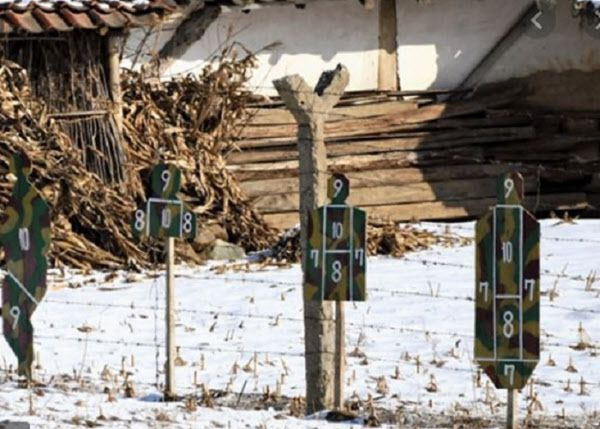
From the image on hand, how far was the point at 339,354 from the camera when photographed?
11.0m

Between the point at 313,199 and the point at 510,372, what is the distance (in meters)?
1.60

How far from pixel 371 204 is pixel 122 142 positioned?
301 centimetres

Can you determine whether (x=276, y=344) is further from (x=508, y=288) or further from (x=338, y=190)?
(x=508, y=288)

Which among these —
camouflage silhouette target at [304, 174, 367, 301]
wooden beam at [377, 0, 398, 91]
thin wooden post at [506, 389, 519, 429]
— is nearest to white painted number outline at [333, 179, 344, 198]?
camouflage silhouette target at [304, 174, 367, 301]

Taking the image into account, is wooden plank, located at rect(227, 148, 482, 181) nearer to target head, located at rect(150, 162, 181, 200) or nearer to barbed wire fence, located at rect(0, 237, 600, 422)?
barbed wire fence, located at rect(0, 237, 600, 422)

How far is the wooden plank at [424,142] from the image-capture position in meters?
19.3

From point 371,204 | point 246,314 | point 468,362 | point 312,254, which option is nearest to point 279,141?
point 371,204

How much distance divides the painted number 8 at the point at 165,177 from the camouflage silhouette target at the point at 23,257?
882 mm

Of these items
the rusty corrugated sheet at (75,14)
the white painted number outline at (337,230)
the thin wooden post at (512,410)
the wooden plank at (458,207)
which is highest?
the rusty corrugated sheet at (75,14)

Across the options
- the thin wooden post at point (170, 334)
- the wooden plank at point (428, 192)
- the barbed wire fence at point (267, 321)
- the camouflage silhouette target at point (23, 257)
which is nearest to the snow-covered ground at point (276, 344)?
the barbed wire fence at point (267, 321)

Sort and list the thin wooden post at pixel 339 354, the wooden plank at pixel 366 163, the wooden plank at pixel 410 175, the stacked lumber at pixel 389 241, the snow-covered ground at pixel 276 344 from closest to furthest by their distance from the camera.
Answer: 1. the thin wooden post at pixel 339 354
2. the snow-covered ground at pixel 276 344
3. the stacked lumber at pixel 389 241
4. the wooden plank at pixel 366 163
5. the wooden plank at pixel 410 175

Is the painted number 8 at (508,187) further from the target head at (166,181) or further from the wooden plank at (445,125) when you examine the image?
the wooden plank at (445,125)

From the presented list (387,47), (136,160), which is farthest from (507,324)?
(387,47)

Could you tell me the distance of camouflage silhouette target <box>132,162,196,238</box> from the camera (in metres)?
11.8
